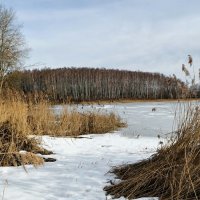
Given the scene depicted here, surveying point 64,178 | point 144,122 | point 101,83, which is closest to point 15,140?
point 64,178

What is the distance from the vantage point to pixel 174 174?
164 inches

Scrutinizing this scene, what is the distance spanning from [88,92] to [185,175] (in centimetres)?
6676

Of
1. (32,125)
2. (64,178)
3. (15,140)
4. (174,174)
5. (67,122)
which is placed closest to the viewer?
(174,174)

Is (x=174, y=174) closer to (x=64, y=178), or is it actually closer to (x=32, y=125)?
(x=64, y=178)

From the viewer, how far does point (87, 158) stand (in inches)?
258

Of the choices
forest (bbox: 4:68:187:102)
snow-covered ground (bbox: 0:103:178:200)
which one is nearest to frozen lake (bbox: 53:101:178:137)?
snow-covered ground (bbox: 0:103:178:200)

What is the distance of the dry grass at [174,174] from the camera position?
4.00m

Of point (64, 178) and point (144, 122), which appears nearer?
point (64, 178)

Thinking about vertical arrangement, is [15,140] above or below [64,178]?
above

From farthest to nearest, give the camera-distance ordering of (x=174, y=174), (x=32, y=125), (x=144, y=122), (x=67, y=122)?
(x=144, y=122)
(x=67, y=122)
(x=32, y=125)
(x=174, y=174)

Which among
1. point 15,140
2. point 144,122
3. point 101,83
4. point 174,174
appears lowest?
point 144,122

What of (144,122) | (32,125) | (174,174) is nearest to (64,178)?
(174,174)

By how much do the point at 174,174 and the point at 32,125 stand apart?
238 inches

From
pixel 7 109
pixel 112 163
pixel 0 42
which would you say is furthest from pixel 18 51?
pixel 112 163
